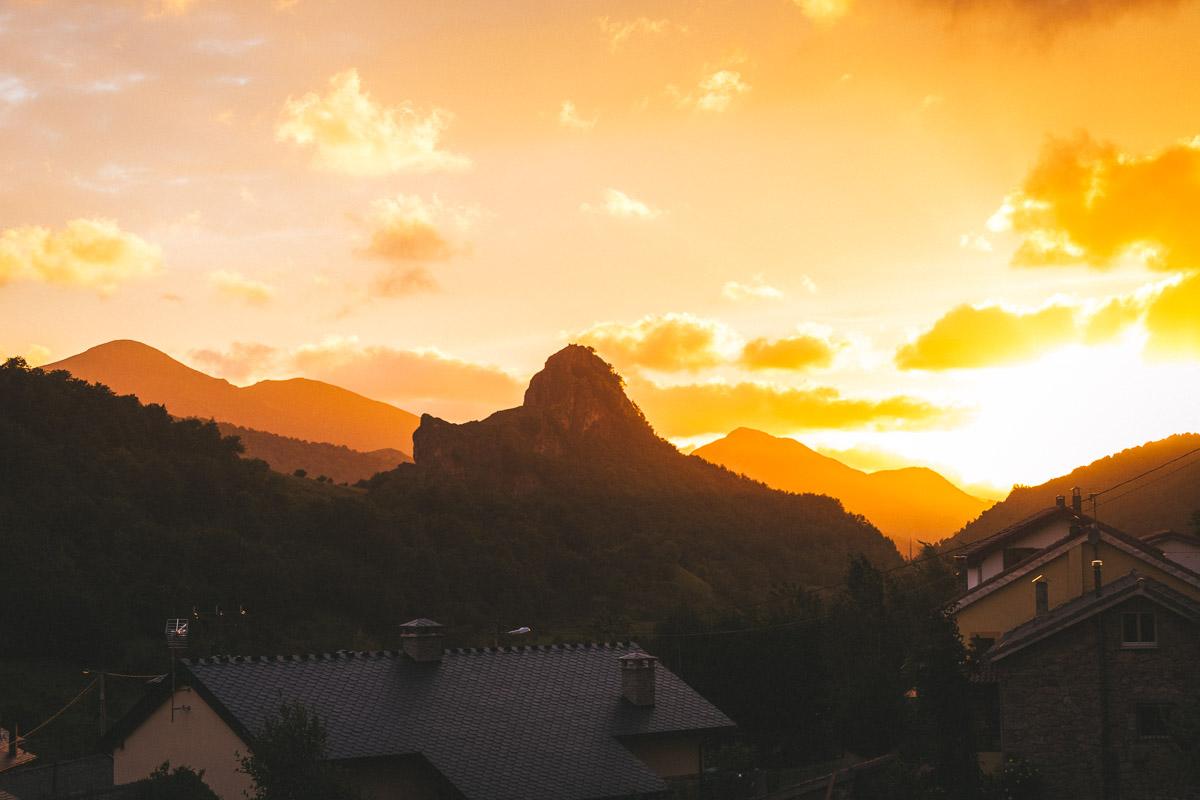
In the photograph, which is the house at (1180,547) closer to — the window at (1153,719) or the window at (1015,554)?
the window at (1015,554)

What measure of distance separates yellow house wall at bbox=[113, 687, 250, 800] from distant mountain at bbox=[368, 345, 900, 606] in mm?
71140

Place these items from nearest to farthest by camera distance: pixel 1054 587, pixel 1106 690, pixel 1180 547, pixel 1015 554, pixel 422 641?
pixel 1106 690
pixel 422 641
pixel 1054 587
pixel 1015 554
pixel 1180 547

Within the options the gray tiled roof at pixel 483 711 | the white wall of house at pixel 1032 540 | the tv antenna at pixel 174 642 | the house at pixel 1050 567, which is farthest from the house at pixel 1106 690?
the tv antenna at pixel 174 642

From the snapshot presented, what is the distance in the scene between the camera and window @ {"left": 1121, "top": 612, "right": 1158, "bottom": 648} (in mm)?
36094

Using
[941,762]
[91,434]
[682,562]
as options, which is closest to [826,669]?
[941,762]

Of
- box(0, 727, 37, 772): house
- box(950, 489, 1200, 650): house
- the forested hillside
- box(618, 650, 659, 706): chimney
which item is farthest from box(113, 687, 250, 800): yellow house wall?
the forested hillside

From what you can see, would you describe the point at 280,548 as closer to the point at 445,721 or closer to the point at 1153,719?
the point at 445,721

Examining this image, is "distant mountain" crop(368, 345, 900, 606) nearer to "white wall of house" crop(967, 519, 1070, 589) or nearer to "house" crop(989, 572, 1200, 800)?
"white wall of house" crop(967, 519, 1070, 589)

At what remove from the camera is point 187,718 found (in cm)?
3322

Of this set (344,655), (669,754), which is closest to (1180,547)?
(669,754)

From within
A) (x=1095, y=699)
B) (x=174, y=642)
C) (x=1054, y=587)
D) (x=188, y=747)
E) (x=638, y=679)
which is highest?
(x=1054, y=587)

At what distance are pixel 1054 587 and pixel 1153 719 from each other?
1005 centimetres

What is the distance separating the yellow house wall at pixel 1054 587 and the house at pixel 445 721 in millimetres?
13881

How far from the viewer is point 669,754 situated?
37906 mm
